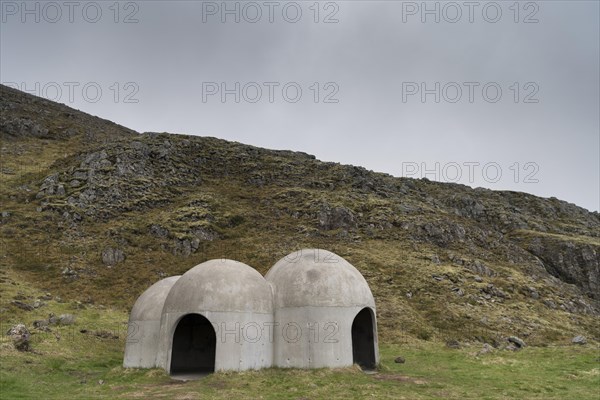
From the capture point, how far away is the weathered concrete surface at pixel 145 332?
748 inches

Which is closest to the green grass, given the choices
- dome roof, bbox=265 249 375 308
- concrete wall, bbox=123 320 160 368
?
concrete wall, bbox=123 320 160 368

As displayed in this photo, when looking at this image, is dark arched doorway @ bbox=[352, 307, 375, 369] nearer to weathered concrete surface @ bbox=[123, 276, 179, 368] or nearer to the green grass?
the green grass

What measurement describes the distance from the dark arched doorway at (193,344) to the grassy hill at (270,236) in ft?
10.5

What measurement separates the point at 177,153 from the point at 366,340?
5249 centimetres

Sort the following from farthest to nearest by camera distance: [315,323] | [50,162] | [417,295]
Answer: [50,162] < [417,295] < [315,323]

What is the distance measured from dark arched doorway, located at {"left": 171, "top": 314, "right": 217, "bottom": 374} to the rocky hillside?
12082 mm

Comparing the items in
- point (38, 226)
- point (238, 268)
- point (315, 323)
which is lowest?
point (315, 323)

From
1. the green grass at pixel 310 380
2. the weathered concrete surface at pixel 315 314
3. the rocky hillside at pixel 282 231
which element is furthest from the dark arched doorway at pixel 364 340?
the rocky hillside at pixel 282 231

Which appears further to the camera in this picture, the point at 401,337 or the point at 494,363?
the point at 401,337

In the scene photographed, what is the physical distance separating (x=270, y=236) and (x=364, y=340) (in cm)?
2805

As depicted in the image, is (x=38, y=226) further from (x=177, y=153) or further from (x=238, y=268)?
(x=238, y=268)

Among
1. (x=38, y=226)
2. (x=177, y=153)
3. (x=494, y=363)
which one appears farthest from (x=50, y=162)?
(x=494, y=363)

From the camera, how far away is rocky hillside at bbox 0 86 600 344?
3553cm

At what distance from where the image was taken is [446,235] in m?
51.6
